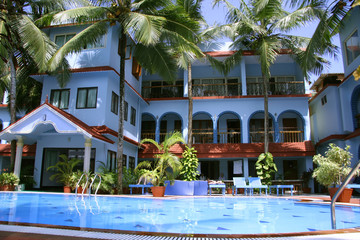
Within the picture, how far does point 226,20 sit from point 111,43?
6.84m

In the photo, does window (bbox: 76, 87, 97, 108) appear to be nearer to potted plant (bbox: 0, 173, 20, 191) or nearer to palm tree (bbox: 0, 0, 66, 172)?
palm tree (bbox: 0, 0, 66, 172)

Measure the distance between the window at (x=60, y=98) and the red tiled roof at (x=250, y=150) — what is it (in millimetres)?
6700

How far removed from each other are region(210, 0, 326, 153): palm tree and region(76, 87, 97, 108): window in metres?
7.79

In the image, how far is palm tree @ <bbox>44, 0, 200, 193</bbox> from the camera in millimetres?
11933

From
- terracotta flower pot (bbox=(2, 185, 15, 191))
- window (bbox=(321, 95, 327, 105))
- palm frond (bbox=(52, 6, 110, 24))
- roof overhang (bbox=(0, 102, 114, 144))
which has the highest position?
palm frond (bbox=(52, 6, 110, 24))

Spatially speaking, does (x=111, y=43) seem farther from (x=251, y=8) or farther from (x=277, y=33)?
(x=277, y=33)

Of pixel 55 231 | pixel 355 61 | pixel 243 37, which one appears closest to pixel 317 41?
pixel 355 61

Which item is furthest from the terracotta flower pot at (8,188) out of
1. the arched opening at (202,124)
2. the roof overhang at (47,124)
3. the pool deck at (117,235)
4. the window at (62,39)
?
the arched opening at (202,124)

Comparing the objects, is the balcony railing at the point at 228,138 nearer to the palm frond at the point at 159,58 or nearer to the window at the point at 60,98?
the palm frond at the point at 159,58

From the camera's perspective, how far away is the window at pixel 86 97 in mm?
15312

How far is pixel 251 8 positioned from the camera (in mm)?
17203

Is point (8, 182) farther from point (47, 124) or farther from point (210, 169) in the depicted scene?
point (210, 169)

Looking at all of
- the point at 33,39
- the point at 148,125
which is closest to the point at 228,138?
the point at 148,125

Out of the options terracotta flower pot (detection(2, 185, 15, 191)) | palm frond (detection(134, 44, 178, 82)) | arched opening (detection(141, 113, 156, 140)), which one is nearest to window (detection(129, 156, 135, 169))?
arched opening (detection(141, 113, 156, 140))
